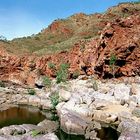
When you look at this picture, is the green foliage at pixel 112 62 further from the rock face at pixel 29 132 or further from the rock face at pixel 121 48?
the rock face at pixel 29 132

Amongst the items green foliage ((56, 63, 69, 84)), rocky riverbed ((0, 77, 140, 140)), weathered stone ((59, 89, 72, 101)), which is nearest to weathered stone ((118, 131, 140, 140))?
rocky riverbed ((0, 77, 140, 140))

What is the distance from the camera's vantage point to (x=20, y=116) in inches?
2923

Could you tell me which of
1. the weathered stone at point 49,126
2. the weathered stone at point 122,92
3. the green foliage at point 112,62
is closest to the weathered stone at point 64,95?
the weathered stone at point 122,92

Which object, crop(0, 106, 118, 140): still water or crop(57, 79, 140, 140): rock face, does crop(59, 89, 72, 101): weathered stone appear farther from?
crop(0, 106, 118, 140): still water

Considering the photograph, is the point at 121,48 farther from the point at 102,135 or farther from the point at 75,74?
the point at 102,135

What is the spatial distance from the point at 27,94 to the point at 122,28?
30.6 meters

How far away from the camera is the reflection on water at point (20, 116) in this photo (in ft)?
217

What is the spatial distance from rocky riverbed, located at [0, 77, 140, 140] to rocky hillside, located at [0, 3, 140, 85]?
5.57 meters

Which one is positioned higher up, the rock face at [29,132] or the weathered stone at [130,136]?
the weathered stone at [130,136]

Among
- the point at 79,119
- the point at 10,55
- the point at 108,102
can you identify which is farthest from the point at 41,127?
the point at 10,55

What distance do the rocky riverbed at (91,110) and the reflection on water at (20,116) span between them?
12.2ft

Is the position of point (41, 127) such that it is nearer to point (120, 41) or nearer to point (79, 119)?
point (79, 119)

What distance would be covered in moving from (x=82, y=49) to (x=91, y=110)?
156 ft

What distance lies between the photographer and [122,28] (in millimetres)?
92500
